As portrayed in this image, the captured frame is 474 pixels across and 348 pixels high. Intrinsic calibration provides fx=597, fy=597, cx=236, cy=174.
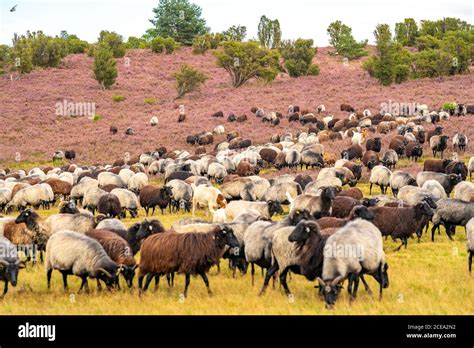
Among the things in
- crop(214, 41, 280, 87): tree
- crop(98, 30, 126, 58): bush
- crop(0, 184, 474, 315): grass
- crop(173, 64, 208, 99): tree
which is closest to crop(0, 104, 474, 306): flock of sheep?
crop(0, 184, 474, 315): grass

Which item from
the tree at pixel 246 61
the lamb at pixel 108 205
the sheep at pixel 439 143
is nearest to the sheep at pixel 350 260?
the lamb at pixel 108 205

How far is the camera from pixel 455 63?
65312mm

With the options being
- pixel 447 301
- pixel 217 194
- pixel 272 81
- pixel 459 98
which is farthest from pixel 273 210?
pixel 272 81

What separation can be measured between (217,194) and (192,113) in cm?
3677

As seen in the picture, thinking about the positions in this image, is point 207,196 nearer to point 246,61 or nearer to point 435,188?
point 435,188

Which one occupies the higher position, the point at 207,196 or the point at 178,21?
the point at 178,21

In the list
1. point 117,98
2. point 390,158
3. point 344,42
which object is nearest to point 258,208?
point 390,158

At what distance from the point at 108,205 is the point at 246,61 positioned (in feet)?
164

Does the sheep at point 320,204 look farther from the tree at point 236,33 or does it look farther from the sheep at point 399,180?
the tree at point 236,33

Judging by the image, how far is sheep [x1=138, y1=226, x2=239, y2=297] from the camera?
13477mm

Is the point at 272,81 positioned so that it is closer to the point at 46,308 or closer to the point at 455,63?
the point at 455,63

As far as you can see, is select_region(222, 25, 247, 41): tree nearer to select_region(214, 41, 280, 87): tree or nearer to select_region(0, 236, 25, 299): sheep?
select_region(214, 41, 280, 87): tree

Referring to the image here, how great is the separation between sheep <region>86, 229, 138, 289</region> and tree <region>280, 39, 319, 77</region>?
6413 cm

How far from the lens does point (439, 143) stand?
37.0 metres
